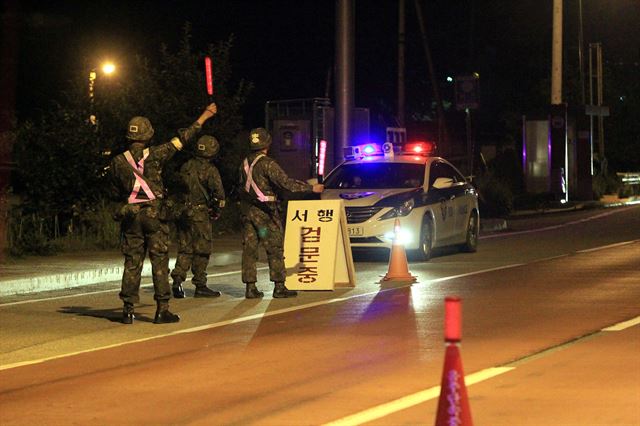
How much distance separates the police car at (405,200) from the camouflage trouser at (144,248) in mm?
6340

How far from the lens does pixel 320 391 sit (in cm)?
884

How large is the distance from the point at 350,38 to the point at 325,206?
348 inches

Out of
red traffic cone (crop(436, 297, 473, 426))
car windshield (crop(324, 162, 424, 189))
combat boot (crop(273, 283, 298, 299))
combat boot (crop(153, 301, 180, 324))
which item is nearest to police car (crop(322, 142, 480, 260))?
car windshield (crop(324, 162, 424, 189))

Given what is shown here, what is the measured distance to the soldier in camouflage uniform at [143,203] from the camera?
12297 millimetres

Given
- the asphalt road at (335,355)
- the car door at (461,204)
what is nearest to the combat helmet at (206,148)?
the asphalt road at (335,355)

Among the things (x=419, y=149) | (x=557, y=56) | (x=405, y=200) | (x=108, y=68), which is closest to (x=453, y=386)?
(x=405, y=200)

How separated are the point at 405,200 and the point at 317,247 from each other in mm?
3950

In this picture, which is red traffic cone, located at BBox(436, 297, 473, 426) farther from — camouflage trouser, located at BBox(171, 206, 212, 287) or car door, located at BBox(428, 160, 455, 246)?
car door, located at BBox(428, 160, 455, 246)

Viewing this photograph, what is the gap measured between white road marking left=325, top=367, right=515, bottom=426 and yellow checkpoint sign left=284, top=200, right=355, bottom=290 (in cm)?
602

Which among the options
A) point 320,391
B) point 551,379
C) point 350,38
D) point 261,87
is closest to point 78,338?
point 320,391

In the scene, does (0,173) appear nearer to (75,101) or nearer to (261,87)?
(75,101)

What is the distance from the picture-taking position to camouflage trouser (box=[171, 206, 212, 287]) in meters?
14.9

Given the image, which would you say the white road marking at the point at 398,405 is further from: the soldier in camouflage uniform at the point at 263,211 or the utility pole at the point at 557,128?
the utility pole at the point at 557,128

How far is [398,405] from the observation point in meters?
8.27
